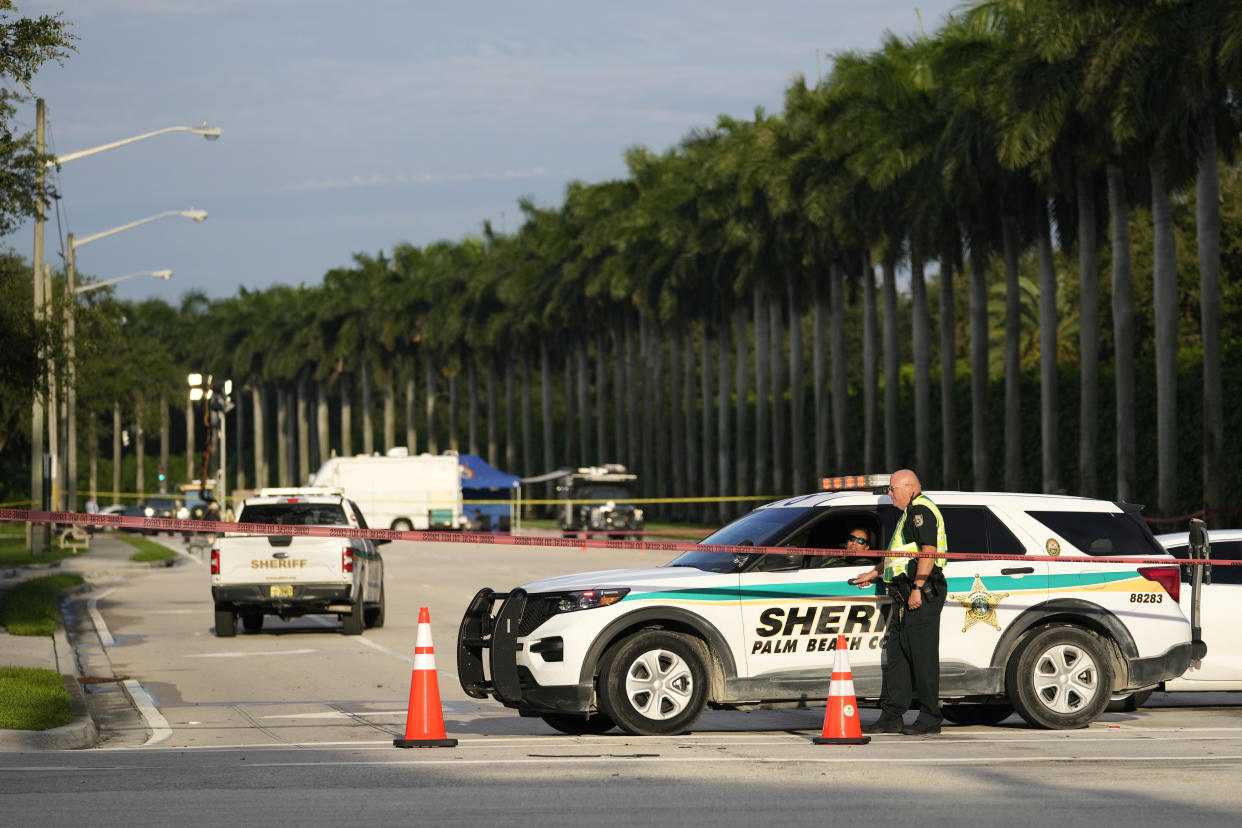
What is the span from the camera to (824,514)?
1299cm

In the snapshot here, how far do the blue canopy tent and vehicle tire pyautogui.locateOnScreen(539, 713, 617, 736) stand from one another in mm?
60495

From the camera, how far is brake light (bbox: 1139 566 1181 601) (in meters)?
13.1

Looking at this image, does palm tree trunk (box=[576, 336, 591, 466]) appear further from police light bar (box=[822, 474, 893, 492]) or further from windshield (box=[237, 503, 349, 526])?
police light bar (box=[822, 474, 893, 492])

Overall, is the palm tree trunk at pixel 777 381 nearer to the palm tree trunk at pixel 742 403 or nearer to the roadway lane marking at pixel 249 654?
the palm tree trunk at pixel 742 403

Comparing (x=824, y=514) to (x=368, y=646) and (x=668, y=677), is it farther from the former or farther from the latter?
(x=368, y=646)

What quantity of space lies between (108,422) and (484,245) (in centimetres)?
5319

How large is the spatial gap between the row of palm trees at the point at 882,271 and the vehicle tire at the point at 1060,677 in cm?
2483

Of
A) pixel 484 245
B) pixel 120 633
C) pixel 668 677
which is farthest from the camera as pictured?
pixel 484 245

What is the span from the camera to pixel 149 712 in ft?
50.7

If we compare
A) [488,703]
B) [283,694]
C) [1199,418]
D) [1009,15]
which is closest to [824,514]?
[488,703]

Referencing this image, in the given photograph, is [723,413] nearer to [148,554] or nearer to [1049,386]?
[1049,386]

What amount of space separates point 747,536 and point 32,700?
19.2 feet

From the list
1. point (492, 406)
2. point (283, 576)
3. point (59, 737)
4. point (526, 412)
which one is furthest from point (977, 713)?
point (492, 406)

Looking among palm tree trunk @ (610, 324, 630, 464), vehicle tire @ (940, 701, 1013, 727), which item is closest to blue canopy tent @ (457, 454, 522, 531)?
palm tree trunk @ (610, 324, 630, 464)
